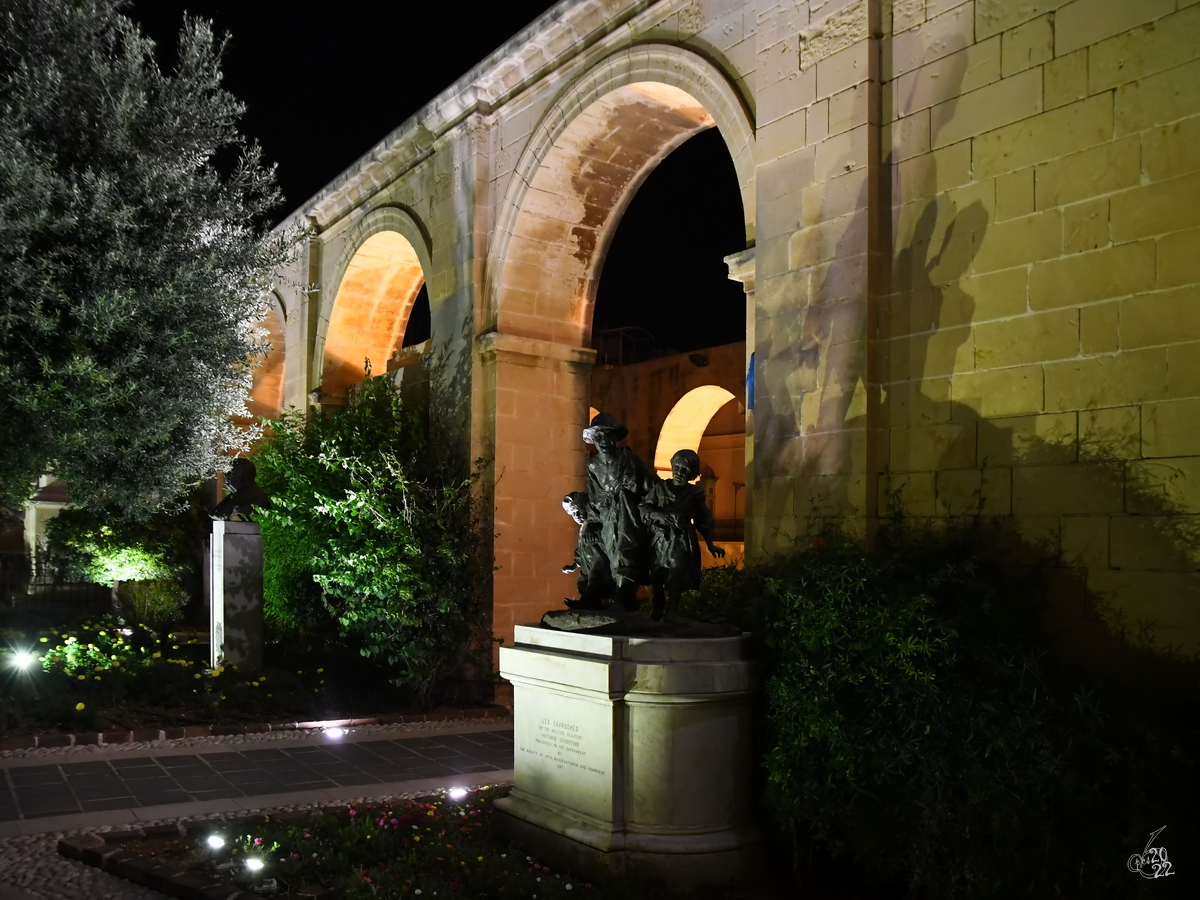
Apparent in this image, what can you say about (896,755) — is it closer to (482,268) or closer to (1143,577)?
(1143,577)

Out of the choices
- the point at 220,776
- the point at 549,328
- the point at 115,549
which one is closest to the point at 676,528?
the point at 220,776

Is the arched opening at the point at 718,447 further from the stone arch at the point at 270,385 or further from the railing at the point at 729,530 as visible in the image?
the stone arch at the point at 270,385

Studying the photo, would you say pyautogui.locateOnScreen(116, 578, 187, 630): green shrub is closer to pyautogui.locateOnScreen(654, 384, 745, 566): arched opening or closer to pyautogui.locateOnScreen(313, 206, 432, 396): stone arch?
pyautogui.locateOnScreen(313, 206, 432, 396): stone arch

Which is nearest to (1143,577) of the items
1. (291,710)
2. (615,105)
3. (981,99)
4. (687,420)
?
(981,99)

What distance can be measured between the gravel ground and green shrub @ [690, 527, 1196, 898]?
2978 millimetres

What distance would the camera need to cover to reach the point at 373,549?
369 inches

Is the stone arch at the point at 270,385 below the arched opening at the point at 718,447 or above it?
above

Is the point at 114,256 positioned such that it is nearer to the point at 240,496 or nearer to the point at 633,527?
the point at 240,496

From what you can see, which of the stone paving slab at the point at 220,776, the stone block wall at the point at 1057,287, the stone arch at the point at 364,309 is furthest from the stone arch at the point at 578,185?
the stone paving slab at the point at 220,776

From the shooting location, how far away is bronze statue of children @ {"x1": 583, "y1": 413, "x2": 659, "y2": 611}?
218 inches

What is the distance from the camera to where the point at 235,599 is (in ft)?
30.6

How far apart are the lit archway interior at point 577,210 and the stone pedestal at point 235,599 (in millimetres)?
3206

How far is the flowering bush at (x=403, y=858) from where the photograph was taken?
4.46 meters

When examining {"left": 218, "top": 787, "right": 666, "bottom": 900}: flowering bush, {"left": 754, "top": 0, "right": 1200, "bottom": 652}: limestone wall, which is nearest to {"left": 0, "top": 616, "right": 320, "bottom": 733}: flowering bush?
{"left": 218, "top": 787, "right": 666, "bottom": 900}: flowering bush
